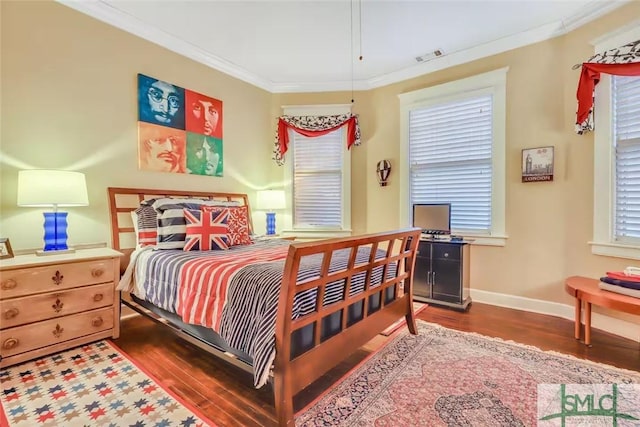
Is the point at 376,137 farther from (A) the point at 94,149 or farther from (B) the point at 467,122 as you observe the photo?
(A) the point at 94,149

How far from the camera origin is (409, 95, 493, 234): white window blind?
3.37 meters

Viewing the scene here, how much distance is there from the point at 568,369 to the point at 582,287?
772 mm

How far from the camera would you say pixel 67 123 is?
8.30ft

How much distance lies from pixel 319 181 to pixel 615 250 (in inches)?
126

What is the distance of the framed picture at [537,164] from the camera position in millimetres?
2938

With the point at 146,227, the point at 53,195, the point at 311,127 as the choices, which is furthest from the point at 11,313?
the point at 311,127

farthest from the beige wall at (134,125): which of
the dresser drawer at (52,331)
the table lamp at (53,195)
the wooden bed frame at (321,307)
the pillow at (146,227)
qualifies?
the dresser drawer at (52,331)

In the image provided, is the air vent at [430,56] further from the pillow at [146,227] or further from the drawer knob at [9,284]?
the drawer knob at [9,284]

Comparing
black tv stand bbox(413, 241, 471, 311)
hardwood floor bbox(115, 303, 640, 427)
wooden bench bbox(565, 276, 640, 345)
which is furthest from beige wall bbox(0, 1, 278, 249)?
wooden bench bbox(565, 276, 640, 345)

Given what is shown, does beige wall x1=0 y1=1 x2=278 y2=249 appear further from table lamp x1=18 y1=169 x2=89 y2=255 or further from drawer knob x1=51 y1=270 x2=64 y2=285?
drawer knob x1=51 y1=270 x2=64 y2=285

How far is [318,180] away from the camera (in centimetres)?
436

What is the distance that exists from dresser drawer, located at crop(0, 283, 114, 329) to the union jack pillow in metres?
0.72

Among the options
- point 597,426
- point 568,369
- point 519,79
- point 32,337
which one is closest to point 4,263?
point 32,337

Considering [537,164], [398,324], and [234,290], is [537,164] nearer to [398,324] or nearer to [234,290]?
[398,324]
